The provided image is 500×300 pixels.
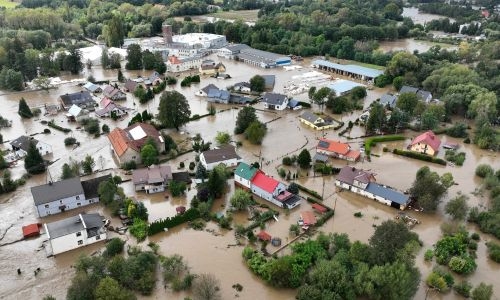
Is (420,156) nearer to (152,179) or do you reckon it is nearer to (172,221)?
(172,221)

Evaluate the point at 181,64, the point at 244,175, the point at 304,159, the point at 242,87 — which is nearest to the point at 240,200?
the point at 244,175

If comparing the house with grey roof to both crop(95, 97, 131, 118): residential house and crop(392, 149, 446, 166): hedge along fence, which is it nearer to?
crop(95, 97, 131, 118): residential house

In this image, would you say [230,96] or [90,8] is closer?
[230,96]

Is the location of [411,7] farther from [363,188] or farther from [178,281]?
[178,281]

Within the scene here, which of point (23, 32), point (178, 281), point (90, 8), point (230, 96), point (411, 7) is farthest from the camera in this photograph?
point (411, 7)

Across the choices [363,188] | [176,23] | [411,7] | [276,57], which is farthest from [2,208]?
[411,7]

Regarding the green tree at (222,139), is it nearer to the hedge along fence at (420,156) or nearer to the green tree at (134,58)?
the hedge along fence at (420,156)
